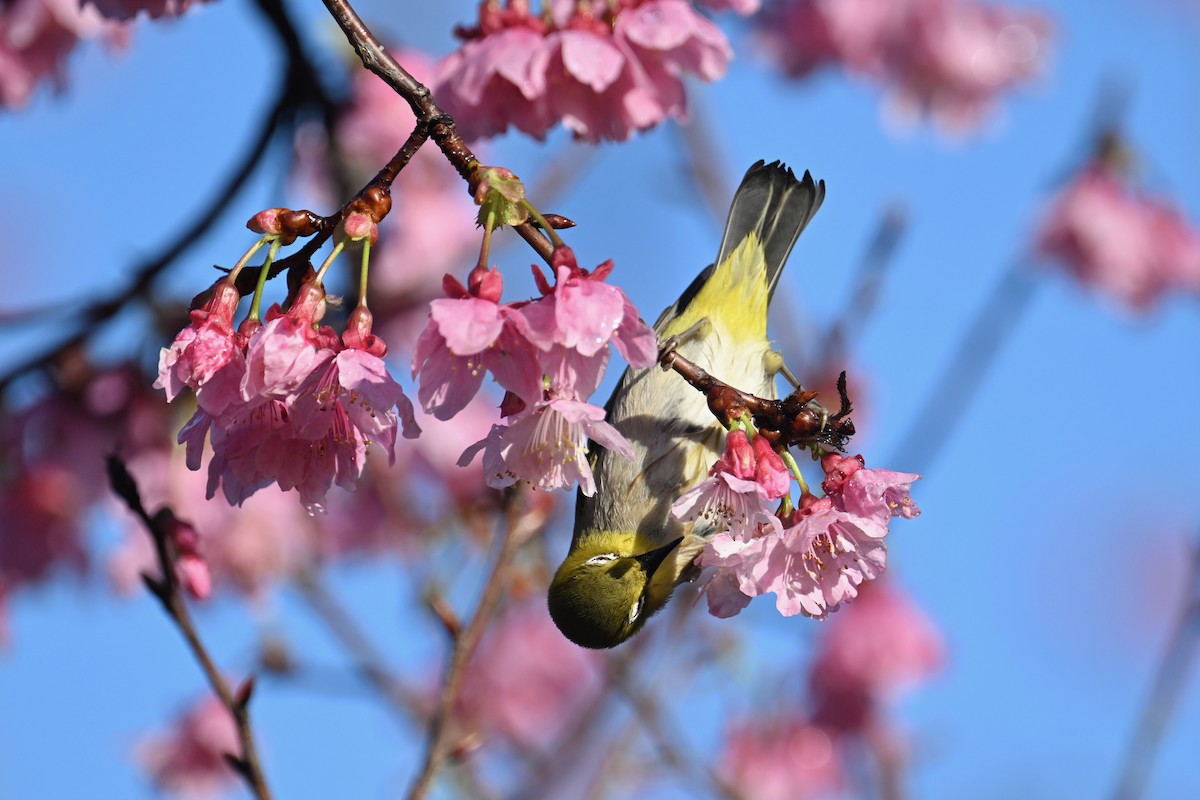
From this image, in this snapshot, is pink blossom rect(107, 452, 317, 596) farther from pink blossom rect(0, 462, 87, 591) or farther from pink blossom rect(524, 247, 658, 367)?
pink blossom rect(524, 247, 658, 367)

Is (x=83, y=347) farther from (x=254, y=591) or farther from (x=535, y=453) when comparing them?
(x=535, y=453)

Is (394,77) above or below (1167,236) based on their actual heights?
below

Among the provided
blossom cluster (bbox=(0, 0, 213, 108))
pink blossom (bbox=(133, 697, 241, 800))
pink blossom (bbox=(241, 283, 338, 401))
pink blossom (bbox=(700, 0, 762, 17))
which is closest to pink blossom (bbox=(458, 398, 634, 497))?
pink blossom (bbox=(241, 283, 338, 401))

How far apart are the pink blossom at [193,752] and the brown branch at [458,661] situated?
2443 mm

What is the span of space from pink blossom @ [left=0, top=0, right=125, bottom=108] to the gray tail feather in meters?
1.50

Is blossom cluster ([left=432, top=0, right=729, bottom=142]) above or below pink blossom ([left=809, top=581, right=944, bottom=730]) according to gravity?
below

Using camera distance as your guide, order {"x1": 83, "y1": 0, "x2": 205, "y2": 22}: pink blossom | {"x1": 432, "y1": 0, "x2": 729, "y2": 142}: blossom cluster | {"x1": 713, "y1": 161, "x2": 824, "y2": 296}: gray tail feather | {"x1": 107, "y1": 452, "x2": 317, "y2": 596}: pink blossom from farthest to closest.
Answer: {"x1": 107, "y1": 452, "x2": 317, "y2": 596}: pink blossom < {"x1": 713, "y1": 161, "x2": 824, "y2": 296}: gray tail feather < {"x1": 83, "y1": 0, "x2": 205, "y2": 22}: pink blossom < {"x1": 432, "y1": 0, "x2": 729, "y2": 142}: blossom cluster

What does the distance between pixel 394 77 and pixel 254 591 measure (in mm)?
3141

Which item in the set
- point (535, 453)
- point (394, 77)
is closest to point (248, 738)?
point (535, 453)

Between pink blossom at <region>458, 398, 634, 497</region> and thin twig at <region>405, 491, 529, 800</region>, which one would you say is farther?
thin twig at <region>405, 491, 529, 800</region>

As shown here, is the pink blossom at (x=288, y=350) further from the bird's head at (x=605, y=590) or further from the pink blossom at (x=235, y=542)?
the pink blossom at (x=235, y=542)

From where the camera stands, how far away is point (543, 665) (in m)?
5.46

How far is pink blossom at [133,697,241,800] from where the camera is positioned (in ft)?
15.3

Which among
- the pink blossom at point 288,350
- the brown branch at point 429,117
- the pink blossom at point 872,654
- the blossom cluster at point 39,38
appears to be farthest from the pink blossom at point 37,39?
the pink blossom at point 872,654
